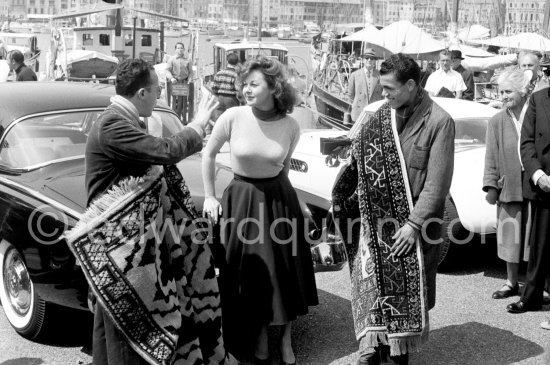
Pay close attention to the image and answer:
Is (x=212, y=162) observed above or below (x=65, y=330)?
above

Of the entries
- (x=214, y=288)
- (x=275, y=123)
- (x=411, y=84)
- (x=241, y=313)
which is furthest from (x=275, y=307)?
(x=411, y=84)

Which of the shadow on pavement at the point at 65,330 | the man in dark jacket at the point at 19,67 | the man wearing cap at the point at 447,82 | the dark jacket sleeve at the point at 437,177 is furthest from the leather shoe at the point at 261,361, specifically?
the man in dark jacket at the point at 19,67

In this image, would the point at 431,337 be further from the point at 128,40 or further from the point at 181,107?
the point at 128,40

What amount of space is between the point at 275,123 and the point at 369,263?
42.3 inches

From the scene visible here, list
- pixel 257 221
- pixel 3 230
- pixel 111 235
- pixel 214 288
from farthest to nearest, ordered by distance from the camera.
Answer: pixel 3 230 < pixel 257 221 < pixel 214 288 < pixel 111 235

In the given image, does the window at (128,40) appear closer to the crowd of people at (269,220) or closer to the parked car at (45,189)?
the parked car at (45,189)

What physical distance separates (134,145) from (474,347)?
113 inches

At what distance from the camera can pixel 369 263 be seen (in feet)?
15.1

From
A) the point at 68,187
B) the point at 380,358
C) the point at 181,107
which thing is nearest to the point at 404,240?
the point at 380,358

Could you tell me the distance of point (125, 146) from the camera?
3787 millimetres

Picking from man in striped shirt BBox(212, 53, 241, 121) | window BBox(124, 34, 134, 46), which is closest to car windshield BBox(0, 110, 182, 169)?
man in striped shirt BBox(212, 53, 241, 121)

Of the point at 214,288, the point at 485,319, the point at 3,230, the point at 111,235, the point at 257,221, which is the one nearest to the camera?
the point at 111,235

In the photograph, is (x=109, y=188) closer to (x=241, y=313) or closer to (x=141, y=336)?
(x=141, y=336)

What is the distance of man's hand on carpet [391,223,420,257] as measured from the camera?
440 cm
